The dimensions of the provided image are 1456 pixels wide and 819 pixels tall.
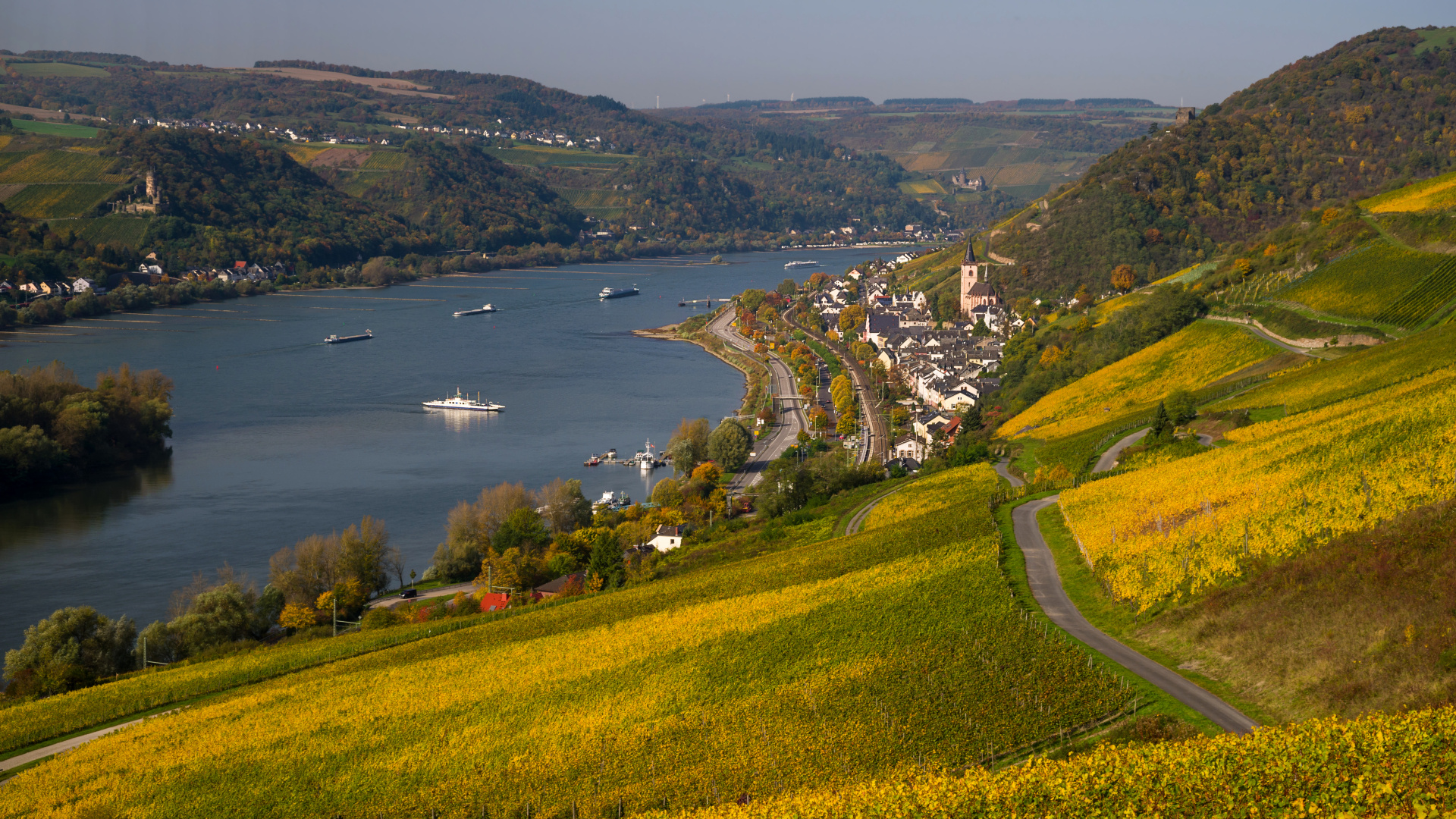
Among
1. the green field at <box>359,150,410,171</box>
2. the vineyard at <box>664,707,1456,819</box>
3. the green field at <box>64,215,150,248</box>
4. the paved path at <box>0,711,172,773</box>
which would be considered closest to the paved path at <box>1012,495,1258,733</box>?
the vineyard at <box>664,707,1456,819</box>

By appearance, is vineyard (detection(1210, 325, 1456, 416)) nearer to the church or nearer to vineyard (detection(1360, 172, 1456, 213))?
vineyard (detection(1360, 172, 1456, 213))

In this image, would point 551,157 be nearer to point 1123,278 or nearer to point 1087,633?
point 1123,278

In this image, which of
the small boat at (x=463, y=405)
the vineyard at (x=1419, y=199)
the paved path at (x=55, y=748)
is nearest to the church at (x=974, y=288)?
the vineyard at (x=1419, y=199)

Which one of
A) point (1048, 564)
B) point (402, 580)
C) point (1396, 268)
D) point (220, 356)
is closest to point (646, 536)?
point (402, 580)

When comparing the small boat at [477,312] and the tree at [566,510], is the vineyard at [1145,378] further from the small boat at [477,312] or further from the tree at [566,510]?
the small boat at [477,312]

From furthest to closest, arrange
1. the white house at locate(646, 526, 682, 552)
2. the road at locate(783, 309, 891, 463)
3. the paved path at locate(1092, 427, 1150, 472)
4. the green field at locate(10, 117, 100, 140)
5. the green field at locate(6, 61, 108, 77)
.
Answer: the green field at locate(6, 61, 108, 77), the green field at locate(10, 117, 100, 140), the road at locate(783, 309, 891, 463), the white house at locate(646, 526, 682, 552), the paved path at locate(1092, 427, 1150, 472)

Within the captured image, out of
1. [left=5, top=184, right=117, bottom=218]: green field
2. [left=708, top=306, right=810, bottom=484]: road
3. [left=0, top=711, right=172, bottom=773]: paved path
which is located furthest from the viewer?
[left=5, top=184, right=117, bottom=218]: green field
